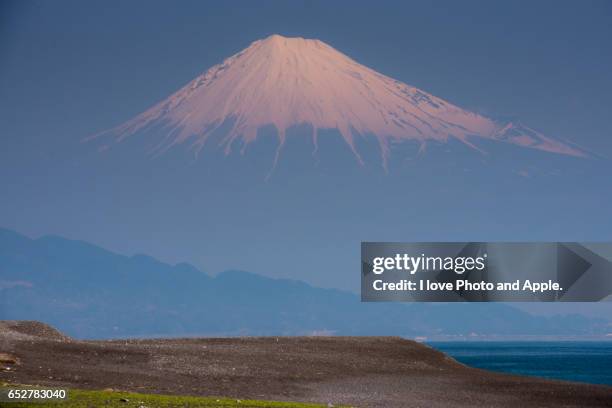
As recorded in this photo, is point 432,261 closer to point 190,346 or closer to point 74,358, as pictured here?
point 190,346

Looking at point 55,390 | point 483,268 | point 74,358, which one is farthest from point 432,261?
point 55,390

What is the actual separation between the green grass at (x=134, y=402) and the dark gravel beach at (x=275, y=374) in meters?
3.11

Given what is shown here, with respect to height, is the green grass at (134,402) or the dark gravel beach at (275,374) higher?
the dark gravel beach at (275,374)

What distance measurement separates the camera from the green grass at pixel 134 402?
2712 cm

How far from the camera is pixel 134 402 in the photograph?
28.5 metres

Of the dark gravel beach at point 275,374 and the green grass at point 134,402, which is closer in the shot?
the green grass at point 134,402

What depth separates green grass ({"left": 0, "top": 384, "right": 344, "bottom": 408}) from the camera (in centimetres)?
2712

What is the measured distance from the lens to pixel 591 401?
3881 centimetres

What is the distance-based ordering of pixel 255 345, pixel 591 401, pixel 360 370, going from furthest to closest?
1. pixel 255 345
2. pixel 360 370
3. pixel 591 401

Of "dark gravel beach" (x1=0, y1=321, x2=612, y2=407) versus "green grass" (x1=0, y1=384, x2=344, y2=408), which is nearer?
"green grass" (x1=0, y1=384, x2=344, y2=408)

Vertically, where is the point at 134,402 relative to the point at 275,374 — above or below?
below

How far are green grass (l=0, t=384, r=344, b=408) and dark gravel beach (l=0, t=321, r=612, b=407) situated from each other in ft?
10.2

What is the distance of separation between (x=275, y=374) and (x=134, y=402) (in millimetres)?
12575

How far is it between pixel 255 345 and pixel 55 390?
22.3 meters
